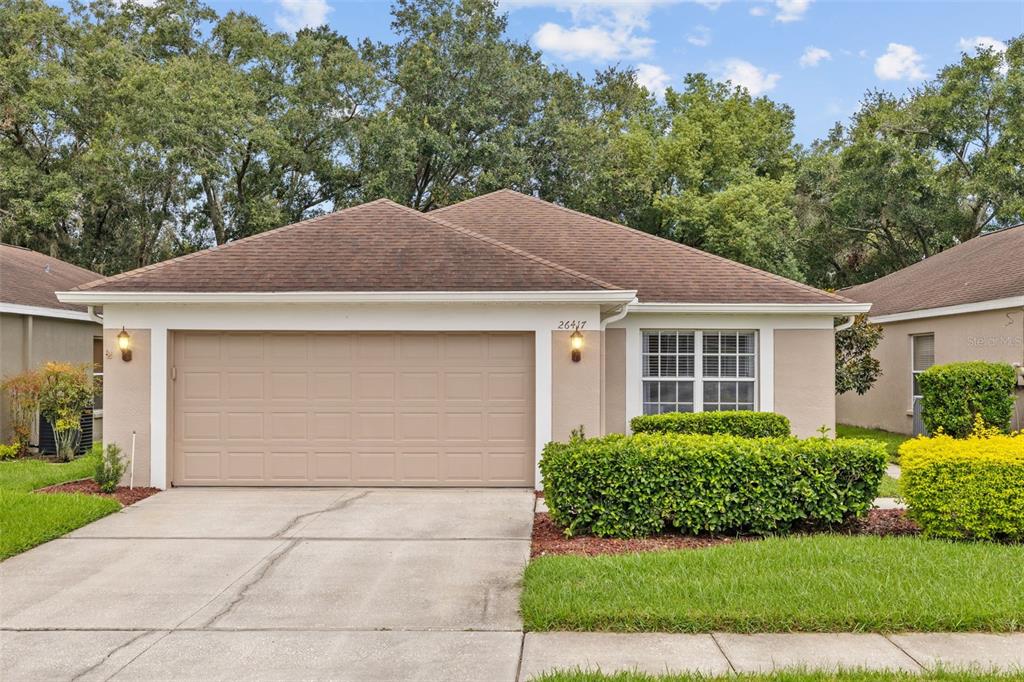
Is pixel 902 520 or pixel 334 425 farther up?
pixel 334 425

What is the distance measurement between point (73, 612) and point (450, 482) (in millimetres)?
5202

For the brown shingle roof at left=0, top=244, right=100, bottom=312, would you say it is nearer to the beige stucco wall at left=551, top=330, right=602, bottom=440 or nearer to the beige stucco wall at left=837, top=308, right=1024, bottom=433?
the beige stucco wall at left=551, top=330, right=602, bottom=440

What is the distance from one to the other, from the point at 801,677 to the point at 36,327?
1486 cm

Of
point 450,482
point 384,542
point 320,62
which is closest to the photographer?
point 384,542

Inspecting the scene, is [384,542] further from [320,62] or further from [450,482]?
[320,62]

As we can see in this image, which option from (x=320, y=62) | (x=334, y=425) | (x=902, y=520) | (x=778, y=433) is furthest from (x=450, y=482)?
(x=320, y=62)

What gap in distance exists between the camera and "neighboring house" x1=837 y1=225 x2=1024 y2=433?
13.4 m

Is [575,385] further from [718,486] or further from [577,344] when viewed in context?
[718,486]

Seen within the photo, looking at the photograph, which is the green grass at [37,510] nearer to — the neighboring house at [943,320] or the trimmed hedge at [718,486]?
the trimmed hedge at [718,486]

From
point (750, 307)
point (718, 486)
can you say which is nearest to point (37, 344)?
point (750, 307)

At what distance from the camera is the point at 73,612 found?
17.6 ft

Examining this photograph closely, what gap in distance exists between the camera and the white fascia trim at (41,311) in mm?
13141

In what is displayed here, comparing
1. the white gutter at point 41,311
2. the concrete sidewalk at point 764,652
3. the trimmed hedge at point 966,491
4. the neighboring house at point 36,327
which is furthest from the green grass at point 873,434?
the white gutter at point 41,311

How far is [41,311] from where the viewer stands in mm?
13938
